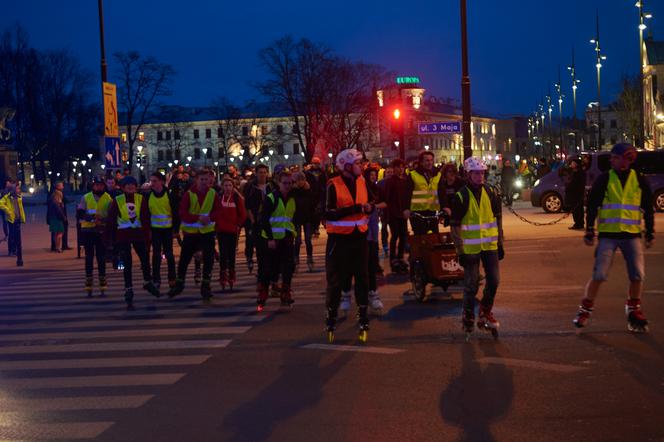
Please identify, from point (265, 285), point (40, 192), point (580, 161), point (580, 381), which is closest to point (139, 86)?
point (40, 192)

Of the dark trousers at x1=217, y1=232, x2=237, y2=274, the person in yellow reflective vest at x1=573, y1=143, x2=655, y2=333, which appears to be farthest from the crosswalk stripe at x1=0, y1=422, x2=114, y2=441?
the dark trousers at x1=217, y1=232, x2=237, y2=274

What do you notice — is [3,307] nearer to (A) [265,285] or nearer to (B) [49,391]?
(A) [265,285]

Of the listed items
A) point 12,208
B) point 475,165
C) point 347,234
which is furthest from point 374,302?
point 12,208

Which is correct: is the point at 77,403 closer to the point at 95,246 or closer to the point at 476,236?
the point at 476,236

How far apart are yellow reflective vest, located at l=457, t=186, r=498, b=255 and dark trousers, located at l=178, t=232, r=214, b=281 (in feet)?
17.0

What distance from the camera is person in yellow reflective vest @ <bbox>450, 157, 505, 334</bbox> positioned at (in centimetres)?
961

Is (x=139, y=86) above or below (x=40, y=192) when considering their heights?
above

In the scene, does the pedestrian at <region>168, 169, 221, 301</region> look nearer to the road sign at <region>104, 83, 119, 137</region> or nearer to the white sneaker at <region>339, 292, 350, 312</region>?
the white sneaker at <region>339, 292, 350, 312</region>

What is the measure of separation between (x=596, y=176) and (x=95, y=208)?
18.8m

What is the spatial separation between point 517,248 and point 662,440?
1355 cm

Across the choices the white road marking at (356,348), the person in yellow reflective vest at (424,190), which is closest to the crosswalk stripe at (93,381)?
the white road marking at (356,348)

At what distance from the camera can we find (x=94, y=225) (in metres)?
15.2

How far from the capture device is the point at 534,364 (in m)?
8.30

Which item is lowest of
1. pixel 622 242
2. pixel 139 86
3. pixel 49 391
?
pixel 49 391
